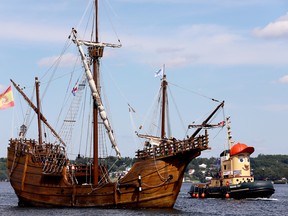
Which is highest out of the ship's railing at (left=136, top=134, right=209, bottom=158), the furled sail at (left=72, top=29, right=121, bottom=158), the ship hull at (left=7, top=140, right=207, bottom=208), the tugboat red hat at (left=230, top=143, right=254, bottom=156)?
the furled sail at (left=72, top=29, right=121, bottom=158)

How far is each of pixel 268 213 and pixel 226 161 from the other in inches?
1008

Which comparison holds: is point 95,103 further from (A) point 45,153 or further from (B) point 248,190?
(B) point 248,190

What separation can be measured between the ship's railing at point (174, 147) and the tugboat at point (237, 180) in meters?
29.5

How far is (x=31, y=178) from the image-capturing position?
6719 centimetres

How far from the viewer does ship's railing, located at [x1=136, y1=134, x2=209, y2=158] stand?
2335 inches

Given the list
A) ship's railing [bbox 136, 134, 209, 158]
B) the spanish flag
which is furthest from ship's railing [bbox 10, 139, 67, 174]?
ship's railing [bbox 136, 134, 209, 158]

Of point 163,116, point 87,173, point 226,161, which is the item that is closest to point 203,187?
point 226,161

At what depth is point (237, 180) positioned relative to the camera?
92125 mm

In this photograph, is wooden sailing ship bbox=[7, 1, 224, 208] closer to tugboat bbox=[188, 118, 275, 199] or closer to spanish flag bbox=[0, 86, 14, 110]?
spanish flag bbox=[0, 86, 14, 110]

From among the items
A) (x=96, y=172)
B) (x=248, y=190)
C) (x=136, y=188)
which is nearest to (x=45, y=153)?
(x=96, y=172)

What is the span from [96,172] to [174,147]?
8.68 m

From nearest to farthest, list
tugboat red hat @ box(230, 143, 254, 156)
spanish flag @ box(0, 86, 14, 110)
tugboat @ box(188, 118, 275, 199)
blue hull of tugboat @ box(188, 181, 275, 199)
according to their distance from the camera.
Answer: spanish flag @ box(0, 86, 14, 110)
blue hull of tugboat @ box(188, 181, 275, 199)
tugboat @ box(188, 118, 275, 199)
tugboat red hat @ box(230, 143, 254, 156)

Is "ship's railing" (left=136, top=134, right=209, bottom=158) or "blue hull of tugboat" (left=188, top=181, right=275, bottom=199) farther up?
"ship's railing" (left=136, top=134, right=209, bottom=158)

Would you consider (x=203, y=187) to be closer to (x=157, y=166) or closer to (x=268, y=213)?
(x=268, y=213)
